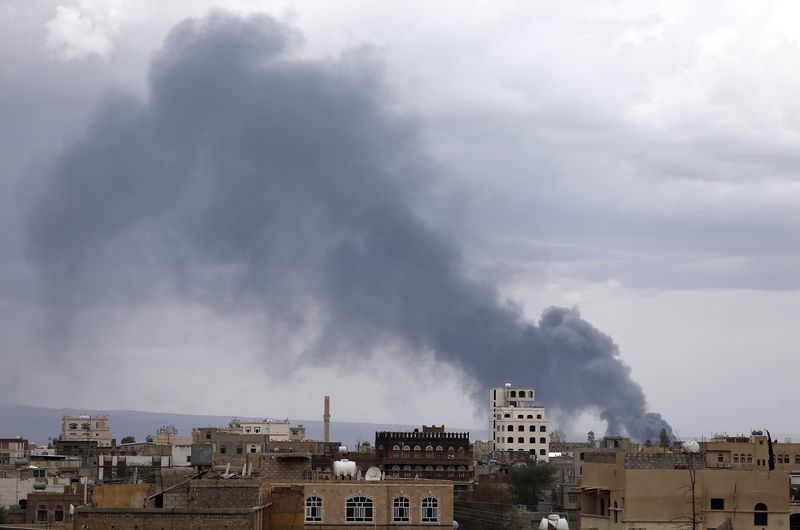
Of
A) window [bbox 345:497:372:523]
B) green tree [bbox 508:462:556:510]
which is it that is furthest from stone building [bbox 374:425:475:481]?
window [bbox 345:497:372:523]

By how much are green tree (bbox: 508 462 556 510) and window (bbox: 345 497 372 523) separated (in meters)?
84.8

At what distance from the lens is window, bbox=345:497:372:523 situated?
259 feet

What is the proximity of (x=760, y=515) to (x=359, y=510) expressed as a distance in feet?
61.9

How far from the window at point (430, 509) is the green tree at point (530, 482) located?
83175mm

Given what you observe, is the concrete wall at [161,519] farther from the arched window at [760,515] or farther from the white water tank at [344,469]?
the arched window at [760,515]

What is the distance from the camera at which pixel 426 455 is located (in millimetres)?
183125

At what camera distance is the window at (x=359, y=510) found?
79000 mm

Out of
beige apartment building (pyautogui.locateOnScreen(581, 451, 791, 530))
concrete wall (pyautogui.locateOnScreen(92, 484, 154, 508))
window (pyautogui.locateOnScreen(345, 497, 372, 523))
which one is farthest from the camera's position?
window (pyautogui.locateOnScreen(345, 497, 372, 523))

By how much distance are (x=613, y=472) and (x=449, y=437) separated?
112m

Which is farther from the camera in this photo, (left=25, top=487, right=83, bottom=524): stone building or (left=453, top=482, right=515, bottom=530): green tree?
(left=453, top=482, right=515, bottom=530): green tree

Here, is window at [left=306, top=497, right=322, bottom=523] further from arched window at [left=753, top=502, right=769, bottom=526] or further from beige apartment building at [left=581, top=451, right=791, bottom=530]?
arched window at [left=753, top=502, right=769, bottom=526]

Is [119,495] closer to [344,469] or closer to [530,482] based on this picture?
[344,469]

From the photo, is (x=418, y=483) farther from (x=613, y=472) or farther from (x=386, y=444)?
(x=386, y=444)

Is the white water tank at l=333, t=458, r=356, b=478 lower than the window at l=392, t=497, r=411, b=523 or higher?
higher
